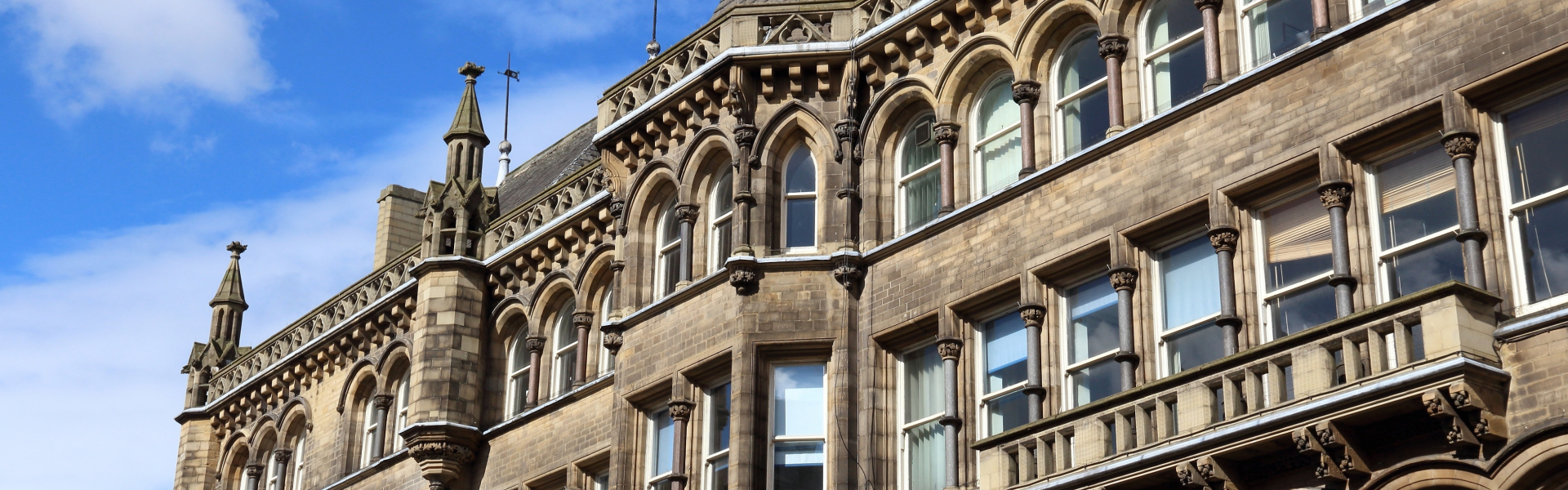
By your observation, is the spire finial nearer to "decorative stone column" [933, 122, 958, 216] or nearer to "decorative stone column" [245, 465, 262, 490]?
"decorative stone column" [245, 465, 262, 490]

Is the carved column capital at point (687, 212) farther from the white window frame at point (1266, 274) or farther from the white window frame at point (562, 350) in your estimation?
the white window frame at point (1266, 274)

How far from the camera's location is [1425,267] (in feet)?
66.6

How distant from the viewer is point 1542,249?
761 inches

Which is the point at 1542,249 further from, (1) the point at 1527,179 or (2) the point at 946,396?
(2) the point at 946,396

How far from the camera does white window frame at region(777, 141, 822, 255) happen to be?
Answer: 90.8 feet

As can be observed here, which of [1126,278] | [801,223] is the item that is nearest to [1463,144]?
[1126,278]

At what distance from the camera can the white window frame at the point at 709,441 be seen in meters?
27.6

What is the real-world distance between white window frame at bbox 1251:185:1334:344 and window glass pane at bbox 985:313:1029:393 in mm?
3331

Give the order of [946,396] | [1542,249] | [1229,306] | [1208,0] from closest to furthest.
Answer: [1542,249] → [1229,306] → [1208,0] → [946,396]

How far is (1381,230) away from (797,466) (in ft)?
27.6

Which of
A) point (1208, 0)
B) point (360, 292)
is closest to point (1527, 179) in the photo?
point (1208, 0)

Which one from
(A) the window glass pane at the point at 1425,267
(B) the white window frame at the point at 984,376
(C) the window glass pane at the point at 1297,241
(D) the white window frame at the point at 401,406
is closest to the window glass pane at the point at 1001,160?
(B) the white window frame at the point at 984,376

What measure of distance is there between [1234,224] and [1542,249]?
3.59 metres

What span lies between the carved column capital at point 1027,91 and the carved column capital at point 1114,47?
1229 mm
